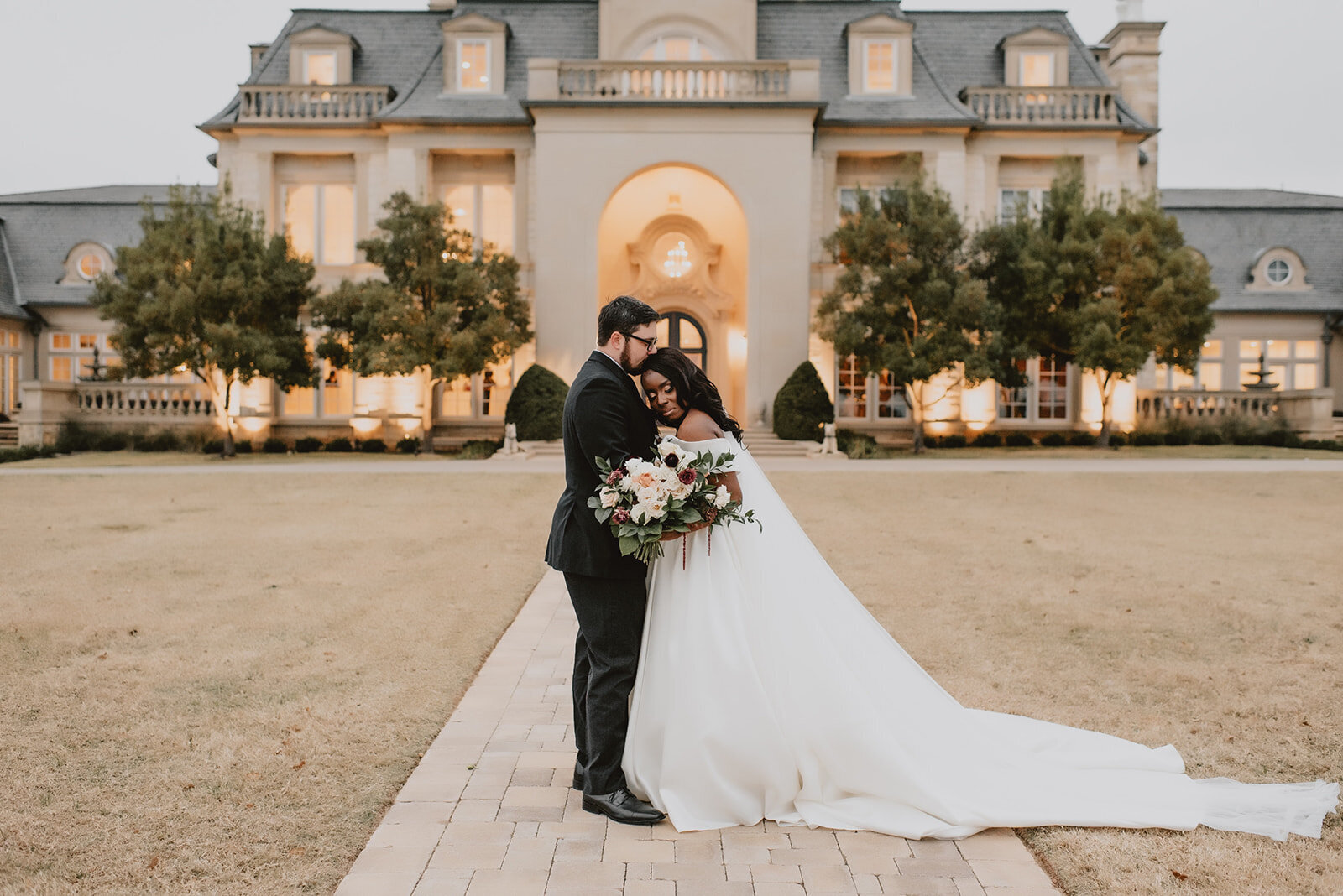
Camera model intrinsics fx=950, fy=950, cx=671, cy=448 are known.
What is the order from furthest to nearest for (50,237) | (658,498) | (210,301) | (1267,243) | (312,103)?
(1267,243) < (50,237) < (312,103) < (210,301) < (658,498)

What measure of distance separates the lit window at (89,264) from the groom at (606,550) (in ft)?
114

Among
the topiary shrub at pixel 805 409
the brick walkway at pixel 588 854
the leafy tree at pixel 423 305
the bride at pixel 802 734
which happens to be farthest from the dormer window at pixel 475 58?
the brick walkway at pixel 588 854

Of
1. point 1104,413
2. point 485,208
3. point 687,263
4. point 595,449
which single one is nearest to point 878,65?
point 687,263

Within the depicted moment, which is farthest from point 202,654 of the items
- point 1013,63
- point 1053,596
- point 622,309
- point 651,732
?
point 1013,63

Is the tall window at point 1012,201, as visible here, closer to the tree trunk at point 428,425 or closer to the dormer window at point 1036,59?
the dormer window at point 1036,59

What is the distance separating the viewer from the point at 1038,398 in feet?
96.8

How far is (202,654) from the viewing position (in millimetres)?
6371

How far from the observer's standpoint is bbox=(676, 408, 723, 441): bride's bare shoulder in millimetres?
4094

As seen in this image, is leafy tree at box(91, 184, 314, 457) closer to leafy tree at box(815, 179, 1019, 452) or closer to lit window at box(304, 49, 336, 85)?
lit window at box(304, 49, 336, 85)

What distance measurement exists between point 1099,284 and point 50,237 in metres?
33.5

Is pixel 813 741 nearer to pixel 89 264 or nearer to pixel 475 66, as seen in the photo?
pixel 475 66

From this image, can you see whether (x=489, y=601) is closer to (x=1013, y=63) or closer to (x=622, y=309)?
(x=622, y=309)

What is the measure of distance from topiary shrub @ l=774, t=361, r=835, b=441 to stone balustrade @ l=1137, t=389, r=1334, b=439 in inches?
385

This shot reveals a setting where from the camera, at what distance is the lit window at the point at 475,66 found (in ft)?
96.0
